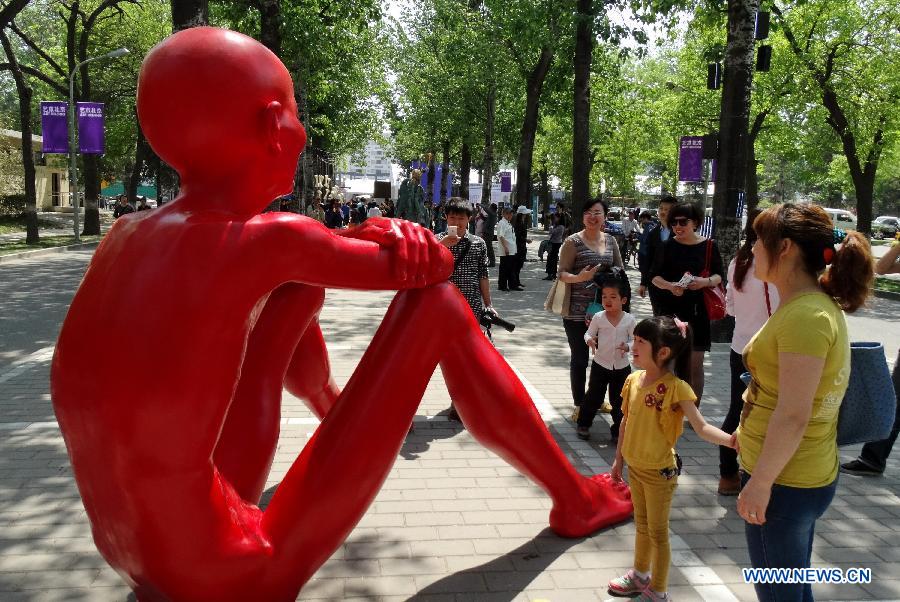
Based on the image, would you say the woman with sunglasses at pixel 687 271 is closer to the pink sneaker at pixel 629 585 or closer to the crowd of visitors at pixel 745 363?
the crowd of visitors at pixel 745 363

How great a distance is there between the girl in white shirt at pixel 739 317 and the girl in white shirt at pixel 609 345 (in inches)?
32.5

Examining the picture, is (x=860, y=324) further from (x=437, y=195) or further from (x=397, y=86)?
(x=397, y=86)

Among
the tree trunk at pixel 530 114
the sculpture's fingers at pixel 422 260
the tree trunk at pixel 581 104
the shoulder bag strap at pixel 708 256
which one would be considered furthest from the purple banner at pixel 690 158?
the sculpture's fingers at pixel 422 260

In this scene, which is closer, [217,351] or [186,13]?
[217,351]

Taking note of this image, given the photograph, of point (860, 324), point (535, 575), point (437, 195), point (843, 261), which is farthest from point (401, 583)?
point (437, 195)

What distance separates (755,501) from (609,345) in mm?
3172

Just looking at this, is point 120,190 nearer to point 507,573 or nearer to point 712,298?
point 712,298

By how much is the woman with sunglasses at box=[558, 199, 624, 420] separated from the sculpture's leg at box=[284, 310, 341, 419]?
2654 mm

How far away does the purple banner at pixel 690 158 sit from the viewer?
52.4 ft

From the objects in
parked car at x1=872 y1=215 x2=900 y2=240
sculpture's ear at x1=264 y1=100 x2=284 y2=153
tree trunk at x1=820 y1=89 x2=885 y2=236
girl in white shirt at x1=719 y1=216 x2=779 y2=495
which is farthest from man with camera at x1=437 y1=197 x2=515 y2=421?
parked car at x1=872 y1=215 x2=900 y2=240

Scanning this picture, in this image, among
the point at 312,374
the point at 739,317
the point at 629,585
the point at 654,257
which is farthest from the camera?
the point at 654,257

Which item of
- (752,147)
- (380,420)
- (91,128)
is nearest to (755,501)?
(380,420)

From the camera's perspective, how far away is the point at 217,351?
2.19 m

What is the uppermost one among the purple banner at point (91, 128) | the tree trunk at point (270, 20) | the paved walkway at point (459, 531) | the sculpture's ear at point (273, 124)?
the tree trunk at point (270, 20)
